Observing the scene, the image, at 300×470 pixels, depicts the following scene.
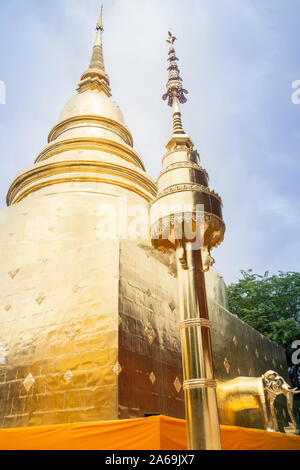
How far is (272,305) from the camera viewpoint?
18094 millimetres

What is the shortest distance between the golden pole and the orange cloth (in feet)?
3.08

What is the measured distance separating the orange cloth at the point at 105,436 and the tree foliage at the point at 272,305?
12.8 metres

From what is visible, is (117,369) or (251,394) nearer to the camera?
(117,369)

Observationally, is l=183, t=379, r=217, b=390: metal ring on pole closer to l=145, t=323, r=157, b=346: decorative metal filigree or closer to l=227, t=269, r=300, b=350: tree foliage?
l=145, t=323, r=157, b=346: decorative metal filigree

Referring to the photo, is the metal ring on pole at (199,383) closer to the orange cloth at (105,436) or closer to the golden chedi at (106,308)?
the golden chedi at (106,308)

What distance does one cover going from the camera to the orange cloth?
443 centimetres

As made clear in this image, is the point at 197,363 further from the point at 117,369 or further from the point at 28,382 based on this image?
the point at 28,382

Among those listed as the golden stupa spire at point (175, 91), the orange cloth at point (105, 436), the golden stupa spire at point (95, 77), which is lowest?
the orange cloth at point (105, 436)

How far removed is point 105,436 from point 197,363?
66.8 inches

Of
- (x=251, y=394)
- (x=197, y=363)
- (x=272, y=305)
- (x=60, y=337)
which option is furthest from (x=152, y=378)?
(x=272, y=305)

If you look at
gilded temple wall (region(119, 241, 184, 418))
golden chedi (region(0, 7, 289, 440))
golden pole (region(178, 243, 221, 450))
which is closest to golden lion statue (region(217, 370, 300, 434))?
golden chedi (region(0, 7, 289, 440))

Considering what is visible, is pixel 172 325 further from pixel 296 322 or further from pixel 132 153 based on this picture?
pixel 296 322

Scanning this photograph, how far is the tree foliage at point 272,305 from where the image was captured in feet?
53.6

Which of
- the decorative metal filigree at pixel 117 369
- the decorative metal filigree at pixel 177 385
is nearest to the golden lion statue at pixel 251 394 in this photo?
the decorative metal filigree at pixel 177 385
